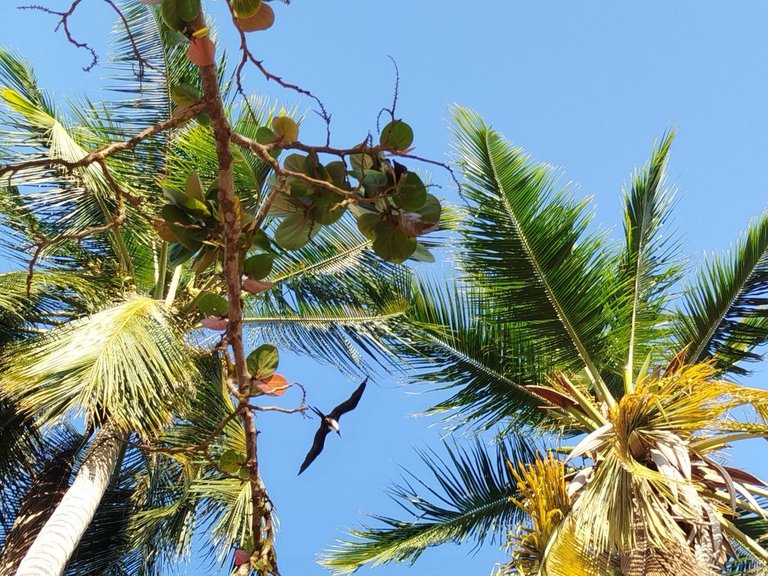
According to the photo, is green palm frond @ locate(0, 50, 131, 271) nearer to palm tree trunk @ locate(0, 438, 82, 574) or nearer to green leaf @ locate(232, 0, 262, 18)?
palm tree trunk @ locate(0, 438, 82, 574)

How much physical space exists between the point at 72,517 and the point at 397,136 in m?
3.79

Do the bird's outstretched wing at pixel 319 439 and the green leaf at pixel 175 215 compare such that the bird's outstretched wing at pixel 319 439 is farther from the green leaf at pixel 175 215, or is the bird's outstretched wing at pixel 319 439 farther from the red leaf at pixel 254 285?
the green leaf at pixel 175 215

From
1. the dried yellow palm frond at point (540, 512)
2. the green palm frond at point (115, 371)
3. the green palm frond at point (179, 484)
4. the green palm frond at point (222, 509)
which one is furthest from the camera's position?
the green palm frond at point (179, 484)

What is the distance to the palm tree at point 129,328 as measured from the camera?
427cm

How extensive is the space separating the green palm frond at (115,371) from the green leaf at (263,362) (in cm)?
268

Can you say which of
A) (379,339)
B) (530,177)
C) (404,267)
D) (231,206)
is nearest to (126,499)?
(379,339)

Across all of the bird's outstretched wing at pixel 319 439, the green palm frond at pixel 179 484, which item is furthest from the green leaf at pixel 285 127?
the green palm frond at pixel 179 484

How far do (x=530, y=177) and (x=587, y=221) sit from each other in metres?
0.53

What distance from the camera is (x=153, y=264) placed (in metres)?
6.73

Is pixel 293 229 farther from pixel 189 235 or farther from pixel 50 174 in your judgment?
pixel 50 174

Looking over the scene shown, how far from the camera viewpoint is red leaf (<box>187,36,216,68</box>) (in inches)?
44.7

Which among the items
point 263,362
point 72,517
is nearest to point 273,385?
point 263,362

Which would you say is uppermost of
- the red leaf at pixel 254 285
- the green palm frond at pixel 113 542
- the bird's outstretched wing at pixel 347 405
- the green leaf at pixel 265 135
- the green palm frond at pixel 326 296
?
the green palm frond at pixel 326 296

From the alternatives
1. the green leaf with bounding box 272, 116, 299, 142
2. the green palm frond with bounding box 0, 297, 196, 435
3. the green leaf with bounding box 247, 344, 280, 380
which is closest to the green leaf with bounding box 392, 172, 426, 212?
the green leaf with bounding box 272, 116, 299, 142
